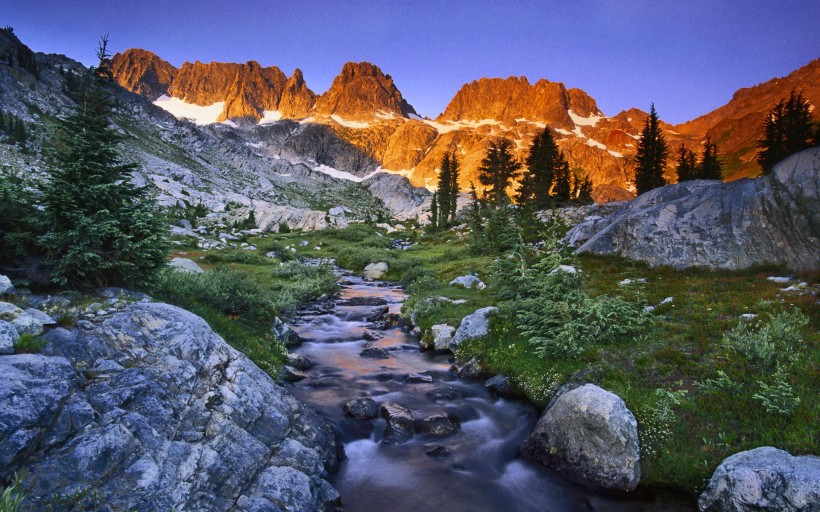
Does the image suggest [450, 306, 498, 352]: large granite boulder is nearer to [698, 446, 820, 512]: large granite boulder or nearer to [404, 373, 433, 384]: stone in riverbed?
[404, 373, 433, 384]: stone in riverbed

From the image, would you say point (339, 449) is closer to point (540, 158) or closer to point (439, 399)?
point (439, 399)

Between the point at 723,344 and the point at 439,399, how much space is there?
29.9 ft

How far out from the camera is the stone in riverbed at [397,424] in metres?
11.9

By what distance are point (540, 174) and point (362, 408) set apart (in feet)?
217

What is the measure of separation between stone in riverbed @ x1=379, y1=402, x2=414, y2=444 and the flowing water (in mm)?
217

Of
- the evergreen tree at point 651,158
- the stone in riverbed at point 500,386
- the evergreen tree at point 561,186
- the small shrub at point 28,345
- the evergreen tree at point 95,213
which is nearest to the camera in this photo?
the small shrub at point 28,345

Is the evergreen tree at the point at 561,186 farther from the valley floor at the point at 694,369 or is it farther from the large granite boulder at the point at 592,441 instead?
the large granite boulder at the point at 592,441

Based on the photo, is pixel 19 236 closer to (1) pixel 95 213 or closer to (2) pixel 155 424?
(1) pixel 95 213

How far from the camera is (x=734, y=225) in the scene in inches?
904

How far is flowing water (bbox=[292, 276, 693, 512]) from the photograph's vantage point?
9562 mm

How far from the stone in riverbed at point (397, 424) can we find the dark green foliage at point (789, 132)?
72.2 meters

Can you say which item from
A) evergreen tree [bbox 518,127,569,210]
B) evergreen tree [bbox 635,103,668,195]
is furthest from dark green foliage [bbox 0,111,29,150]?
evergreen tree [bbox 635,103,668,195]

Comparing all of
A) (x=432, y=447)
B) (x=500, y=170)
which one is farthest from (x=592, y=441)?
(x=500, y=170)

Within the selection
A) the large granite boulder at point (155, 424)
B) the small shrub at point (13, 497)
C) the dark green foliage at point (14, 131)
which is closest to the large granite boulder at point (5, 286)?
the large granite boulder at point (155, 424)
